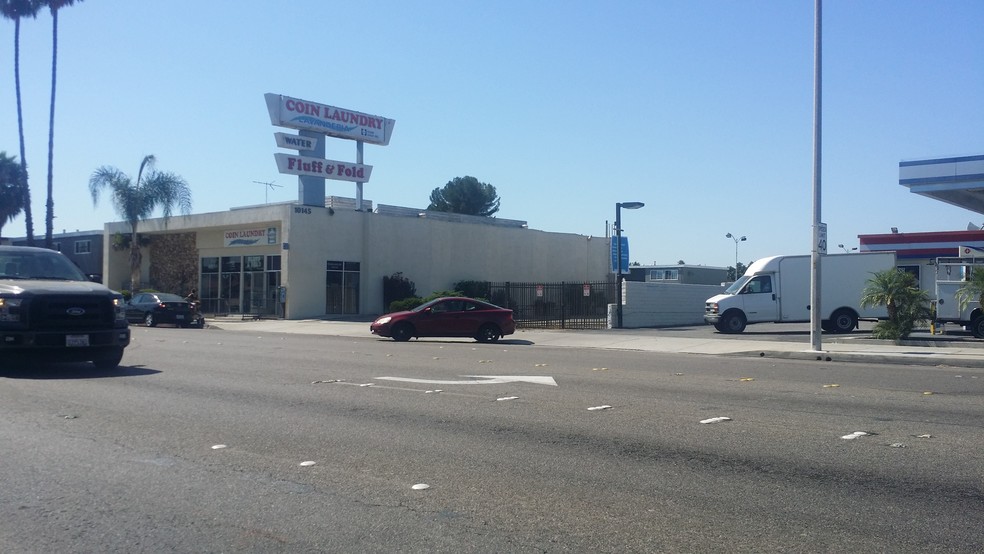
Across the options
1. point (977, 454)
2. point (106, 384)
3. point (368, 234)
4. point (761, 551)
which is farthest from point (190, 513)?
point (368, 234)

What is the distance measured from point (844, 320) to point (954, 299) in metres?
4.23

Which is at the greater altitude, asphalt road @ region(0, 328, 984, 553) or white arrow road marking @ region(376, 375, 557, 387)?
white arrow road marking @ region(376, 375, 557, 387)

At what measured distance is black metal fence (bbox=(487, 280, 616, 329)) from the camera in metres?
32.9

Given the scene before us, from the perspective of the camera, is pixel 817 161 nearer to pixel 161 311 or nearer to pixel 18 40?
pixel 161 311

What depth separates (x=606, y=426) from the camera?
30.6ft

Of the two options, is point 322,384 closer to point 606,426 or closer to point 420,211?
point 606,426

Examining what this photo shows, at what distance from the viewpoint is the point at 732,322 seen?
96.4 ft

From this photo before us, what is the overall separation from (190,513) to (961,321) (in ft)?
81.1

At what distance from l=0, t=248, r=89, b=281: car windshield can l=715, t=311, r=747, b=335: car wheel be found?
20.7 meters

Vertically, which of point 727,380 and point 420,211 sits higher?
point 420,211

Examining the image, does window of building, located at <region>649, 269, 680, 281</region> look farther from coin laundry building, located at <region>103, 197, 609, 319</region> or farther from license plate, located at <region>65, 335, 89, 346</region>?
license plate, located at <region>65, 335, 89, 346</region>

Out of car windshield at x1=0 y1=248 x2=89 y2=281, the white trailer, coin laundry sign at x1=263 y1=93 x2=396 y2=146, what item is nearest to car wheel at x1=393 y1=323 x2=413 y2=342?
car windshield at x1=0 y1=248 x2=89 y2=281

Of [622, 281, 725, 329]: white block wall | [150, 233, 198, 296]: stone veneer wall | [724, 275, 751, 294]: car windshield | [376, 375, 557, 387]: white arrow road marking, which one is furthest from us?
[150, 233, 198, 296]: stone veneer wall

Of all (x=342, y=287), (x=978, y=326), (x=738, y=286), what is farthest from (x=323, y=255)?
(x=978, y=326)
